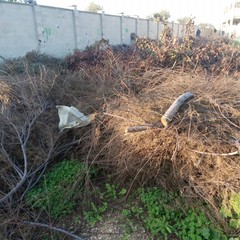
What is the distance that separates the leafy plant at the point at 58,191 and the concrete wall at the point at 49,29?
6.91 metres

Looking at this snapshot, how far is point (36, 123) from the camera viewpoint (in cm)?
364

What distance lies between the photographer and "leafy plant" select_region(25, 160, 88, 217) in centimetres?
292

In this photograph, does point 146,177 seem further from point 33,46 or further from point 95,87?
Result: point 33,46

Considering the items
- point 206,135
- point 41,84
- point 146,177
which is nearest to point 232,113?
point 206,135

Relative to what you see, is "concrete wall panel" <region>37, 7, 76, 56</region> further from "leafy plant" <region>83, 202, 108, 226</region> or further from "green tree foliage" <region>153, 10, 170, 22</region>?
"leafy plant" <region>83, 202, 108, 226</region>

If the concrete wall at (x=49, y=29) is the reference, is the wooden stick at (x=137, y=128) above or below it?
below

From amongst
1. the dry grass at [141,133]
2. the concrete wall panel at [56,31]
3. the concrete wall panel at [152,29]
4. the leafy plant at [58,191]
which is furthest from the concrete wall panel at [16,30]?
the concrete wall panel at [152,29]

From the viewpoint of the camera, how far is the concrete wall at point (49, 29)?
9.52 m

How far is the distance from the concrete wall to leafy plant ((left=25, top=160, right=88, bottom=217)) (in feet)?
22.7

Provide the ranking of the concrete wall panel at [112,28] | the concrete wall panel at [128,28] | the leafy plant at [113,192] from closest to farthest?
the leafy plant at [113,192] → the concrete wall panel at [112,28] → the concrete wall panel at [128,28]

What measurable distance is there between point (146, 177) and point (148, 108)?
0.84 m

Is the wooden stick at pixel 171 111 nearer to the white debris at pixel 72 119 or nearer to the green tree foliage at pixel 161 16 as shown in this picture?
the white debris at pixel 72 119

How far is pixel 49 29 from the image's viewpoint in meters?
11.5

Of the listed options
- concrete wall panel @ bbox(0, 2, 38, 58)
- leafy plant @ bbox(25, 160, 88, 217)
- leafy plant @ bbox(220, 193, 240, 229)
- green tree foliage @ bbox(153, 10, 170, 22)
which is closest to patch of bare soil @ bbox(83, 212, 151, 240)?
leafy plant @ bbox(25, 160, 88, 217)
